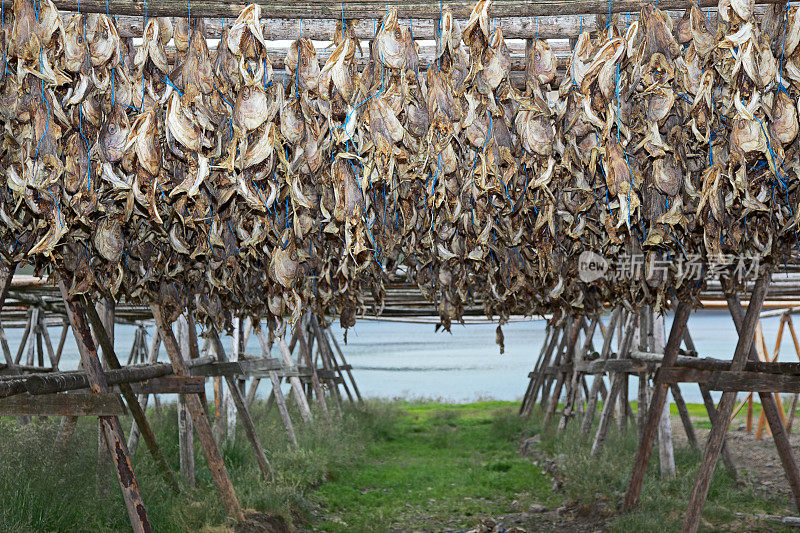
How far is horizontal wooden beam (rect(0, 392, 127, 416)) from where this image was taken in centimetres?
434

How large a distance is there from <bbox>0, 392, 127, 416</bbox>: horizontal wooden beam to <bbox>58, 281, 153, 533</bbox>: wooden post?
108 millimetres

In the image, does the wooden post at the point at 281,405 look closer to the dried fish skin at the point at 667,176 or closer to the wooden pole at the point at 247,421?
the wooden pole at the point at 247,421

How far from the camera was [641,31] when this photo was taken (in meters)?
2.89

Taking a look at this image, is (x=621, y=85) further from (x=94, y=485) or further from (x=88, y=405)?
(x=94, y=485)

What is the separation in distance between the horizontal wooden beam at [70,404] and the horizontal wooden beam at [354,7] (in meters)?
2.49

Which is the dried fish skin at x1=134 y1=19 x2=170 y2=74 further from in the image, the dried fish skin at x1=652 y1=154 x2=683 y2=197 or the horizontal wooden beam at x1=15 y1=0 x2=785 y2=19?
the dried fish skin at x1=652 y1=154 x2=683 y2=197

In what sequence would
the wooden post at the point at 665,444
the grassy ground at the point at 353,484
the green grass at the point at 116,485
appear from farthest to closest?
the wooden post at the point at 665,444 → the grassy ground at the point at 353,484 → the green grass at the point at 116,485

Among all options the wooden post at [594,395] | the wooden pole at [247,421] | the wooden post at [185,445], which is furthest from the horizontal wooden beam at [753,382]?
the wooden post at [185,445]

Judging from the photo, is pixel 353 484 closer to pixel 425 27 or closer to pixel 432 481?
pixel 432 481

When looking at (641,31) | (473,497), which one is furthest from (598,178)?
(473,497)

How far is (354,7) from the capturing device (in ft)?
9.37

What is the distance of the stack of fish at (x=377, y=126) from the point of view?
2838mm

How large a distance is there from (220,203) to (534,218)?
1.92m

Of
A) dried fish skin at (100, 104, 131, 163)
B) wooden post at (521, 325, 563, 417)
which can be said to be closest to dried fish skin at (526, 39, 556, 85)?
dried fish skin at (100, 104, 131, 163)
